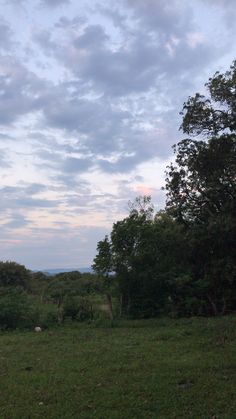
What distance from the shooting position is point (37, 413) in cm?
627

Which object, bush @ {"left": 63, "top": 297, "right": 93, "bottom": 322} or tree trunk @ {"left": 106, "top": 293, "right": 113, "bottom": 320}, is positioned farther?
tree trunk @ {"left": 106, "top": 293, "right": 113, "bottom": 320}

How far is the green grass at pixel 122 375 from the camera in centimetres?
633

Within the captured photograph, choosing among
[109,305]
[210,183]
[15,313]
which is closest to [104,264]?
[109,305]

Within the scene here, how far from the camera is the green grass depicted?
633 cm

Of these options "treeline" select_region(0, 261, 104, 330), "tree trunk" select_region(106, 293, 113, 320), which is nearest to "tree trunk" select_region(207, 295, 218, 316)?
"tree trunk" select_region(106, 293, 113, 320)

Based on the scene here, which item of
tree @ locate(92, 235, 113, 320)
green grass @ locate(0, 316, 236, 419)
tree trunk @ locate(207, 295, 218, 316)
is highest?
tree @ locate(92, 235, 113, 320)

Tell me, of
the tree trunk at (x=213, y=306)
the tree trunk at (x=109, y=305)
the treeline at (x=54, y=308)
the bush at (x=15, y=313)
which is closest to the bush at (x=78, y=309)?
the treeline at (x=54, y=308)

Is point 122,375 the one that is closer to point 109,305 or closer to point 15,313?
point 15,313

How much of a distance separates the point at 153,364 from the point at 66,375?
5.99 ft

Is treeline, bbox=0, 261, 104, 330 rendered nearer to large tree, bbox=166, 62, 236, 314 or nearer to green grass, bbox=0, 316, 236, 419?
green grass, bbox=0, 316, 236, 419

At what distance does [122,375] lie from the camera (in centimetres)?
827

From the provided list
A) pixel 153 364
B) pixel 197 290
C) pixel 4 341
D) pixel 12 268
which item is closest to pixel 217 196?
pixel 153 364

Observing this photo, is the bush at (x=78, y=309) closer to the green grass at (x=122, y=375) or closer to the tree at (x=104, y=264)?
the tree at (x=104, y=264)

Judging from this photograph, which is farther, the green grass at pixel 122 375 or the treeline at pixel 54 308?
the treeline at pixel 54 308
